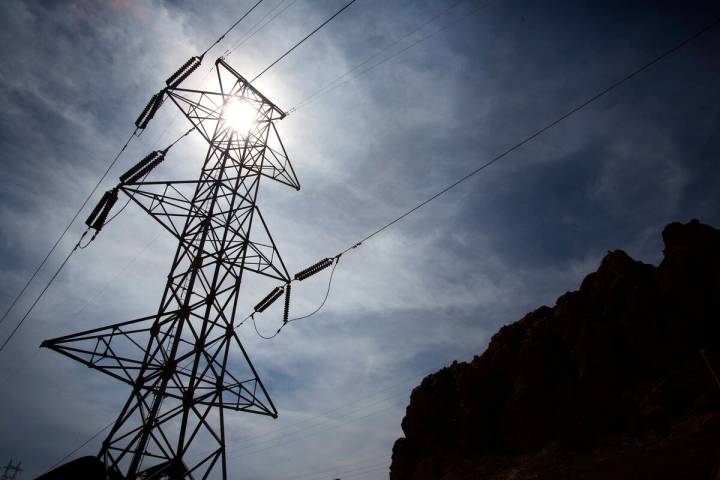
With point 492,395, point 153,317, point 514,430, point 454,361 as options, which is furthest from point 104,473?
point 454,361

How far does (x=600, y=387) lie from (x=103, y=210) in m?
52.3

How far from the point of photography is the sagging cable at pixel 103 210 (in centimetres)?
1232

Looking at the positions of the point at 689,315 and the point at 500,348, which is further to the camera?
the point at 500,348

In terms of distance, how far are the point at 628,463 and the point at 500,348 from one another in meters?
27.2

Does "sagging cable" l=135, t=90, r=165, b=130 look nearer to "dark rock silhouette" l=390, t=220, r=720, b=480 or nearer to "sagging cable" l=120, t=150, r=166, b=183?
"sagging cable" l=120, t=150, r=166, b=183

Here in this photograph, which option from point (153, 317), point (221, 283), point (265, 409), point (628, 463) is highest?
point (221, 283)

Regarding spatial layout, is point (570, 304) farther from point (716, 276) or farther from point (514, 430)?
point (514, 430)

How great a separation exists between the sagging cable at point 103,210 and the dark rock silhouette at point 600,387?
1437 inches

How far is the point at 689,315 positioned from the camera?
40438 millimetres

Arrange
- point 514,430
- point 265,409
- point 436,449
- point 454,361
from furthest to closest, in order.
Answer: point 454,361, point 436,449, point 514,430, point 265,409

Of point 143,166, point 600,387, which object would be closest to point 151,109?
point 143,166

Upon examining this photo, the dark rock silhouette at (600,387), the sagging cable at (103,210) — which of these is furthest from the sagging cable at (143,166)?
the dark rock silhouette at (600,387)

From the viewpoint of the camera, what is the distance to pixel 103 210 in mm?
12453

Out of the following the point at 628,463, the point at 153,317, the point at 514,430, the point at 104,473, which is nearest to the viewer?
the point at 104,473
